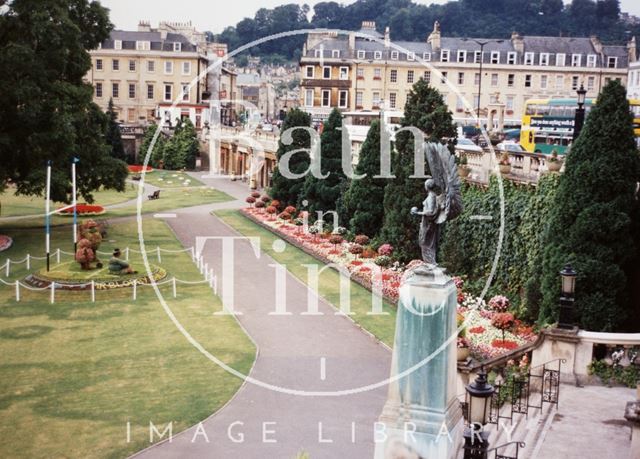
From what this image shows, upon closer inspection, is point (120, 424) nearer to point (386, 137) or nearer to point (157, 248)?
point (157, 248)

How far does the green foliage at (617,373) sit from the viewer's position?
14719mm

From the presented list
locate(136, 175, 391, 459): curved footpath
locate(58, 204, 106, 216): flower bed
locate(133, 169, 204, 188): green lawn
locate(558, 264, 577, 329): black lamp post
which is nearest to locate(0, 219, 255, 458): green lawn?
locate(136, 175, 391, 459): curved footpath

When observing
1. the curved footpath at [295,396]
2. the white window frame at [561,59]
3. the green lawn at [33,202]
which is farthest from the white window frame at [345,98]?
the curved footpath at [295,396]

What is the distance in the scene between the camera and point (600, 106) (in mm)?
18500

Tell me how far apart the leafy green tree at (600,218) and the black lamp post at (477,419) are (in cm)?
794

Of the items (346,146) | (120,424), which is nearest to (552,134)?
(346,146)

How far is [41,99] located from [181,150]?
139 ft

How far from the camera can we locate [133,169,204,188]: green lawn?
62750 mm

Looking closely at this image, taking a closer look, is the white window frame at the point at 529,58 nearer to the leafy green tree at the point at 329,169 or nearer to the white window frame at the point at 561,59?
the white window frame at the point at 561,59

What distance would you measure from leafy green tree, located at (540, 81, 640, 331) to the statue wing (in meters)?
8.54

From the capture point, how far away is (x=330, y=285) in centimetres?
2773

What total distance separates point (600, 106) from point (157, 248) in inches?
794

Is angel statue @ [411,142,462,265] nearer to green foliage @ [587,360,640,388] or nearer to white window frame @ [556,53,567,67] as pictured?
green foliage @ [587,360,640,388]

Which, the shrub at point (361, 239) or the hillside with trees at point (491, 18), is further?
the hillside with trees at point (491, 18)
